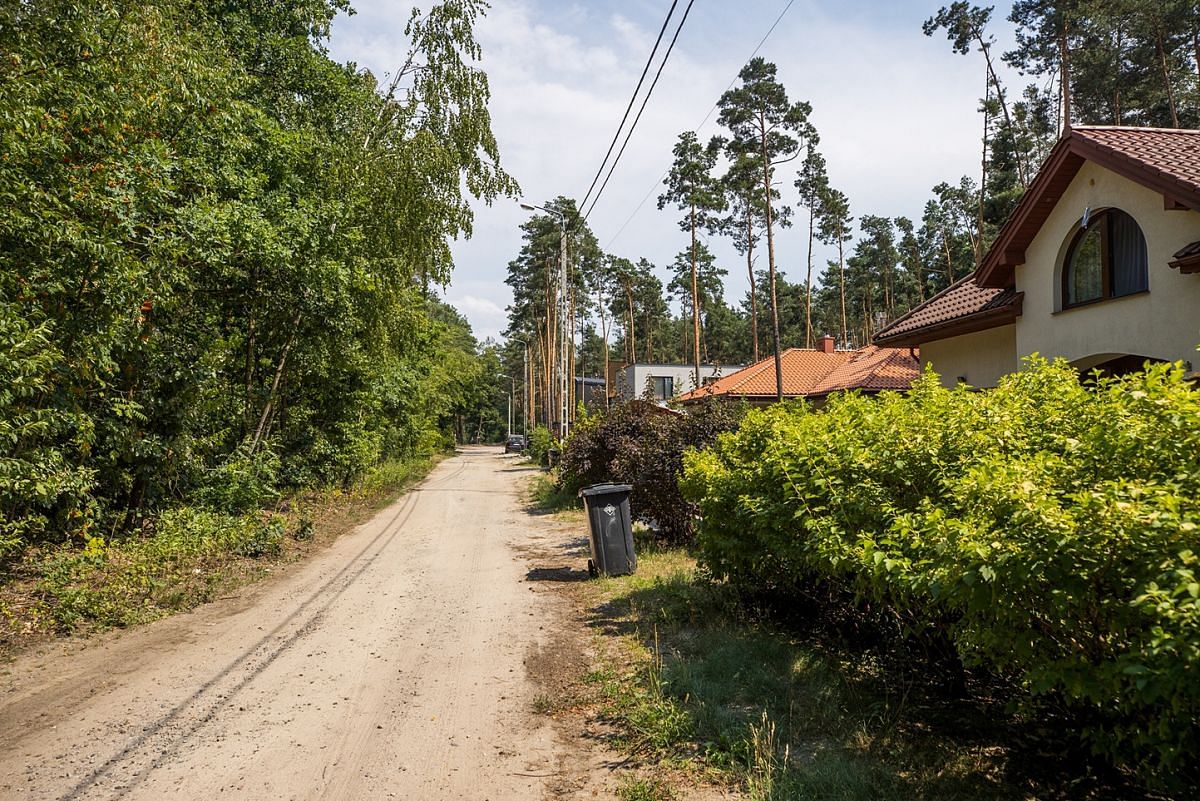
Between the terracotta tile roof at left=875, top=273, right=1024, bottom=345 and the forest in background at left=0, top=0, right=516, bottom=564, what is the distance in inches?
352

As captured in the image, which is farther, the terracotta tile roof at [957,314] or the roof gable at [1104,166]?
the terracotta tile roof at [957,314]

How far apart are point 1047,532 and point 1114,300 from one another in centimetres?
1014

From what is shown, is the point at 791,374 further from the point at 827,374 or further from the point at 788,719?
the point at 788,719

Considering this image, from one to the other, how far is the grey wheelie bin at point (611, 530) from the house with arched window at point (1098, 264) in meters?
7.57

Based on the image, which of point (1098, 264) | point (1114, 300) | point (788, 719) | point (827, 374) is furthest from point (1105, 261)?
point (827, 374)

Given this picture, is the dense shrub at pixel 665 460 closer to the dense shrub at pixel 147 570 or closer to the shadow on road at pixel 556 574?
the shadow on road at pixel 556 574

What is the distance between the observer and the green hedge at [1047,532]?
7.72 ft

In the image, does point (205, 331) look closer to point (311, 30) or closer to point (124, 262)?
point (124, 262)

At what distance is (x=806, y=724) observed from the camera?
430cm

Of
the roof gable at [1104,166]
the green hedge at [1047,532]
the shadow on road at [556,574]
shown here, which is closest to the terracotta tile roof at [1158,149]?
the roof gable at [1104,166]

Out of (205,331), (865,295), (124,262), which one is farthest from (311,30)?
(865,295)

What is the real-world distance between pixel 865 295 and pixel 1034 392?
54.6 meters

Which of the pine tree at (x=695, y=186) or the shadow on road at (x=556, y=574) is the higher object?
the pine tree at (x=695, y=186)

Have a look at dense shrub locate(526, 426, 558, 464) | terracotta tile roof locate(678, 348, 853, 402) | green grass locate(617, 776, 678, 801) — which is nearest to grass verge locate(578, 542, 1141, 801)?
green grass locate(617, 776, 678, 801)
